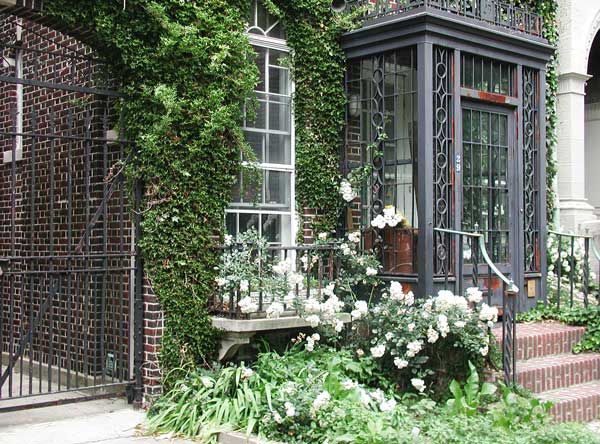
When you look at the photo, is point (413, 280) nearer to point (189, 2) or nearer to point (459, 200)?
point (459, 200)

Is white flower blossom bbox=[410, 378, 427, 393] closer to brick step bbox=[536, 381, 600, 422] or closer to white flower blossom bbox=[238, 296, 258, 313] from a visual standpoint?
brick step bbox=[536, 381, 600, 422]

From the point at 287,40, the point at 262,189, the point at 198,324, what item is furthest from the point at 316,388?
the point at 287,40

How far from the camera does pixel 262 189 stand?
8.12 meters

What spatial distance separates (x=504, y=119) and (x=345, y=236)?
2253 mm

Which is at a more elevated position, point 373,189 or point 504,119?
point 504,119

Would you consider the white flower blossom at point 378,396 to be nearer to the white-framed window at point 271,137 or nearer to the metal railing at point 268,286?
the metal railing at point 268,286

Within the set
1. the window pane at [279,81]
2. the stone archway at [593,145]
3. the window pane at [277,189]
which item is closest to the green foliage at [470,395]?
the window pane at [277,189]

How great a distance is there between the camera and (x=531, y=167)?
916 cm

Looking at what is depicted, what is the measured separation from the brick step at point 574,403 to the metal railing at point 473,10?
391cm

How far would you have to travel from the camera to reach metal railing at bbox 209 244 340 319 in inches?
275

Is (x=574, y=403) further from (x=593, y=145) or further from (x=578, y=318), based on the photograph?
(x=593, y=145)

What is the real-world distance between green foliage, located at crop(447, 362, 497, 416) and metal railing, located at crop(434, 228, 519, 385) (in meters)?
0.46

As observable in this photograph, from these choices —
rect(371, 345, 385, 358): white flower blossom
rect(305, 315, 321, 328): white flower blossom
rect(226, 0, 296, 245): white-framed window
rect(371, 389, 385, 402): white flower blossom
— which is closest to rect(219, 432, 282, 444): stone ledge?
rect(371, 389, 385, 402): white flower blossom

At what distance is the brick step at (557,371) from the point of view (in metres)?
7.44
